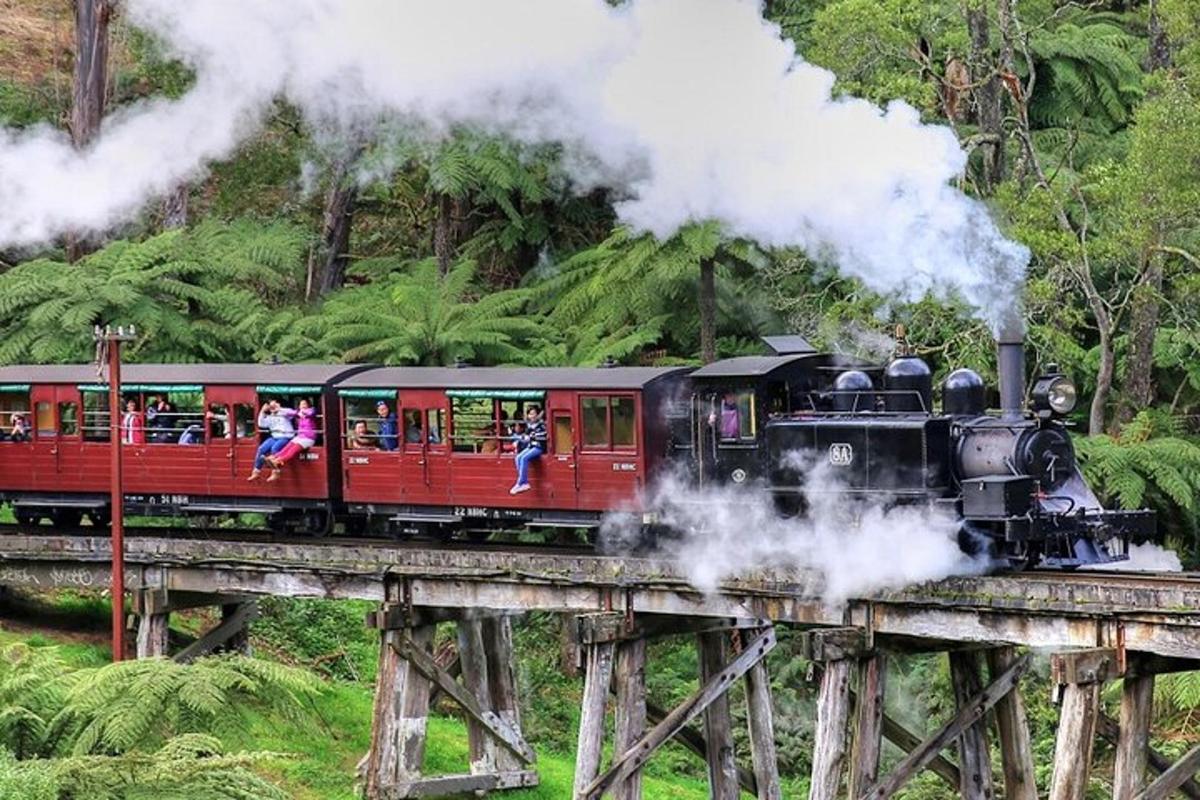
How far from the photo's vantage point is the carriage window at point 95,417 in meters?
25.4

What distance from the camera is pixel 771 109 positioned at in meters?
22.3

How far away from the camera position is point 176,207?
34.8 metres

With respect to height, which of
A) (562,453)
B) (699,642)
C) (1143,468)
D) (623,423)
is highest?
(623,423)

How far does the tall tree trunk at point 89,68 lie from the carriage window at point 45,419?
25.2 feet

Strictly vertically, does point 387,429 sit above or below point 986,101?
below

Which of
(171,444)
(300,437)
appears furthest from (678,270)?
(171,444)

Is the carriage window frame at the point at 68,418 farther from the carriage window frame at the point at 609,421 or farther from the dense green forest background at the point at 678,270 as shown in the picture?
the carriage window frame at the point at 609,421

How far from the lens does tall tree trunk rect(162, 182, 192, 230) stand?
3456cm

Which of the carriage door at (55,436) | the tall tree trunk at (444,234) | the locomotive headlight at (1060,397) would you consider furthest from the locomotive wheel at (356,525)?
the locomotive headlight at (1060,397)

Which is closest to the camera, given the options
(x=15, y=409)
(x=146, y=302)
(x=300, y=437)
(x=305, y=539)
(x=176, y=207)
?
(x=300, y=437)

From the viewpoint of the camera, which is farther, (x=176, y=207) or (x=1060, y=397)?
(x=176, y=207)

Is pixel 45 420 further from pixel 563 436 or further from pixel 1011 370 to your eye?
pixel 1011 370

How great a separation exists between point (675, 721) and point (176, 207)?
62.6 ft

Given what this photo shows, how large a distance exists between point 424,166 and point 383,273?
1.96m
